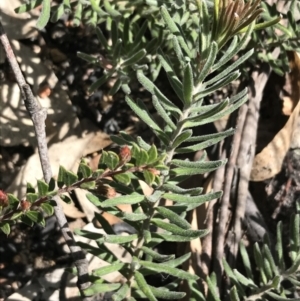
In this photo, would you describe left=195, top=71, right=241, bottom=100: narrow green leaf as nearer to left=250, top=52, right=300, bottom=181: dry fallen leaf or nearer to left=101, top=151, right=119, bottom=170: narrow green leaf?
left=101, top=151, right=119, bottom=170: narrow green leaf

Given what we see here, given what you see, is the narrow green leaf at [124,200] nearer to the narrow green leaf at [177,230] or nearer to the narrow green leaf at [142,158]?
the narrow green leaf at [177,230]

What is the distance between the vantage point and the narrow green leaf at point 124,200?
164 centimetres

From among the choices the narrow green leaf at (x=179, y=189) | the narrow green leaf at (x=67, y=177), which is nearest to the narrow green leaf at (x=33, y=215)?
the narrow green leaf at (x=67, y=177)

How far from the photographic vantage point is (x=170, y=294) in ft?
6.04

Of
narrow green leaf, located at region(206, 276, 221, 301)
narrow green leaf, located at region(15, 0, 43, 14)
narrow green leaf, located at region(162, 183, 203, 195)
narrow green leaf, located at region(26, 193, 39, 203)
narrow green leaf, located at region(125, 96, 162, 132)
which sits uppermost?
narrow green leaf, located at region(15, 0, 43, 14)

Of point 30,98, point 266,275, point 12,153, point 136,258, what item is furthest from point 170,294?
point 12,153

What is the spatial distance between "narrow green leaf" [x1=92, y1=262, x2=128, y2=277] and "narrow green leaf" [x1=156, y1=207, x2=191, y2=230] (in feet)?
1.00

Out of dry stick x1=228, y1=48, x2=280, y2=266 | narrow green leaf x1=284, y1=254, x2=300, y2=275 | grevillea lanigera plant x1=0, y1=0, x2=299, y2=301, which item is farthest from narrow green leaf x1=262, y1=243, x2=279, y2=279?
dry stick x1=228, y1=48, x2=280, y2=266

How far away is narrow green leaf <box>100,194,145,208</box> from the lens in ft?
5.37

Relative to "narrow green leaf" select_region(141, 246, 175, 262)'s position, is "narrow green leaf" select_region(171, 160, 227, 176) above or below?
above

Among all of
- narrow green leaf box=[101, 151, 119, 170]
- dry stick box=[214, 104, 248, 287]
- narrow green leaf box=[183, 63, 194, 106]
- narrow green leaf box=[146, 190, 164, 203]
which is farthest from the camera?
dry stick box=[214, 104, 248, 287]

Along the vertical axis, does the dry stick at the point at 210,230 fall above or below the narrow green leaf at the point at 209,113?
below

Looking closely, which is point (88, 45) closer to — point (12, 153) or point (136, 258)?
point (12, 153)

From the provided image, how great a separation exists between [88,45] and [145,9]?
0.52 metres
